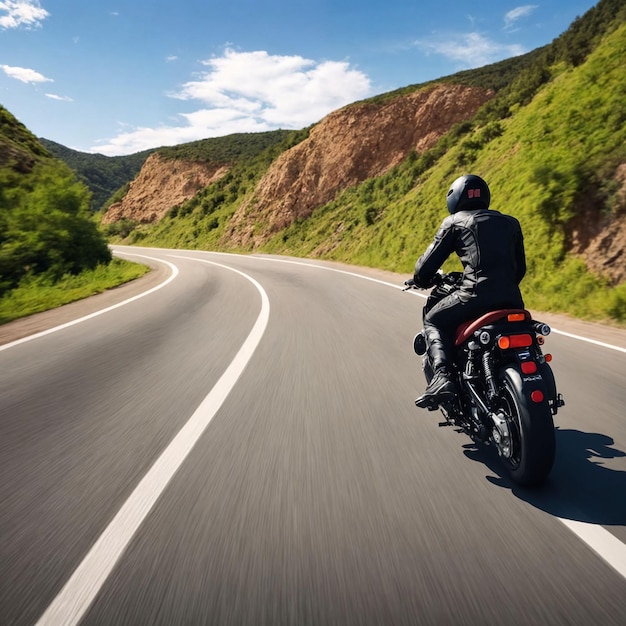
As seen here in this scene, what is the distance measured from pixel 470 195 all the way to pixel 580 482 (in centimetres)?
214

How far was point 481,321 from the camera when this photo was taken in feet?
11.4

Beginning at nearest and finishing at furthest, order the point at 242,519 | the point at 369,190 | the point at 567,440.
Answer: the point at 242,519 → the point at 567,440 → the point at 369,190

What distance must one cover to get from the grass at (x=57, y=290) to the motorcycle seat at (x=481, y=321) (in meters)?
9.88

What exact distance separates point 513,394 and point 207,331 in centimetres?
634

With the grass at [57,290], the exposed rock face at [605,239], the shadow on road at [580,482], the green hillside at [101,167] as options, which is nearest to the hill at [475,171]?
→ the exposed rock face at [605,239]

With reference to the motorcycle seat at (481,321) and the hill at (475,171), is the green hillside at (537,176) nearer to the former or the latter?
the hill at (475,171)

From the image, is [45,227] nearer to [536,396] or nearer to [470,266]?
[470,266]

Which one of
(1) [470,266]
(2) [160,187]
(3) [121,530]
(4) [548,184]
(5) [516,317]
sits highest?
(4) [548,184]

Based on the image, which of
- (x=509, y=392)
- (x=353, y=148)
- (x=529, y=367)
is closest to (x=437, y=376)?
(x=509, y=392)

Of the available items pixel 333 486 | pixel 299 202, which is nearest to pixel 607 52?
pixel 333 486

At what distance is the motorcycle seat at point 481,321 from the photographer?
11.2 ft

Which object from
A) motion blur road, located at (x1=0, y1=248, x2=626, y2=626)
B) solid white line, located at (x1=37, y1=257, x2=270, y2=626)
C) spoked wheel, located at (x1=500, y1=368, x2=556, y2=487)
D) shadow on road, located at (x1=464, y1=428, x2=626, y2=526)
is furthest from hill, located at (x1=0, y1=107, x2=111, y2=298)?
spoked wheel, located at (x1=500, y1=368, x2=556, y2=487)

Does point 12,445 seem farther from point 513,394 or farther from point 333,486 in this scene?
point 513,394

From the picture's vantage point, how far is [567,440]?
3.87 meters
